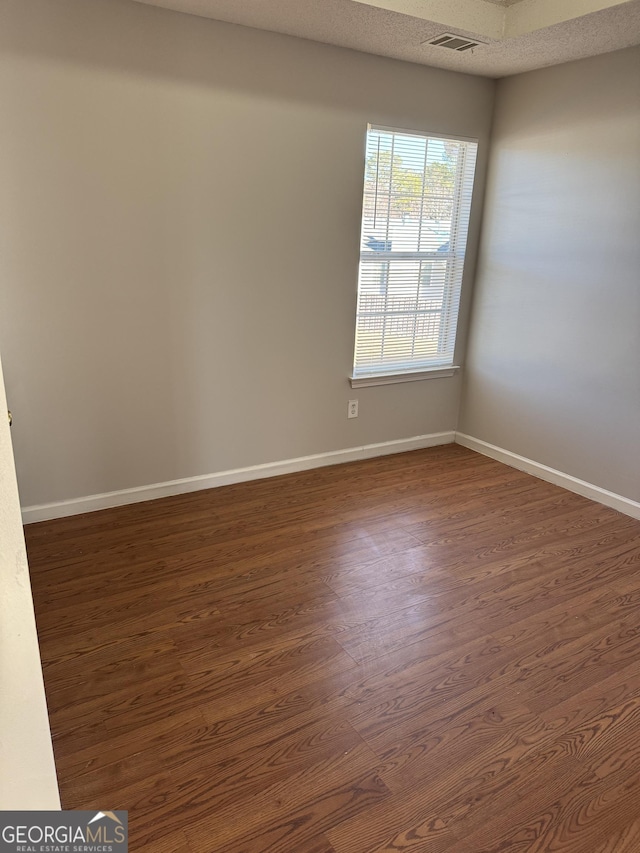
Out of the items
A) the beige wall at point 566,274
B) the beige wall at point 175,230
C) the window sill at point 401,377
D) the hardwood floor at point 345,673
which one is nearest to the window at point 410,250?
the window sill at point 401,377

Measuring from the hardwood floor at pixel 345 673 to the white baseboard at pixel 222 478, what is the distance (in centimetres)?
10

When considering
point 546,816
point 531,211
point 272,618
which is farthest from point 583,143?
point 546,816

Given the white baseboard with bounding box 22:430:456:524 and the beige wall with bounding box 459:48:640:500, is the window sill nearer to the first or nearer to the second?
the beige wall with bounding box 459:48:640:500

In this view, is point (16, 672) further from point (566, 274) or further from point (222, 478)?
point (566, 274)

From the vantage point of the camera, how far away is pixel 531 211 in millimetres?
3602

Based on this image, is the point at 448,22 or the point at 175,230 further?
the point at 175,230

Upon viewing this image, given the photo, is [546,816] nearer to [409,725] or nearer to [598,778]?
[598,778]

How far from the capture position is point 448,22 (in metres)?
2.69

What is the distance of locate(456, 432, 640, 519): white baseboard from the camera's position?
327 centimetres

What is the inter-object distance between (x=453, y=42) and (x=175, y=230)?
1.72 meters

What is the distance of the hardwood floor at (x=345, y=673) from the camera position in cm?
152

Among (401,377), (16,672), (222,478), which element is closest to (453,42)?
(401,377)

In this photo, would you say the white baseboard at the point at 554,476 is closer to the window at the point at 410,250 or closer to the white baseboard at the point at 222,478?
the white baseboard at the point at 222,478

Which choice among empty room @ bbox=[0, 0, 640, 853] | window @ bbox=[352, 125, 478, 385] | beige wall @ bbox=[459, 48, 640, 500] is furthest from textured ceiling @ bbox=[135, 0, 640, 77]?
window @ bbox=[352, 125, 478, 385]
